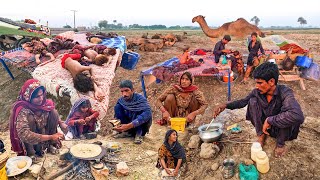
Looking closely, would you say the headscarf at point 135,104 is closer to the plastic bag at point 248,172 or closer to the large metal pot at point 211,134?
the large metal pot at point 211,134

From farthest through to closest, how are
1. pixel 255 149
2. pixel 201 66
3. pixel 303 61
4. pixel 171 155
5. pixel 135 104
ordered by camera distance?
1. pixel 201 66
2. pixel 303 61
3. pixel 135 104
4. pixel 171 155
5. pixel 255 149

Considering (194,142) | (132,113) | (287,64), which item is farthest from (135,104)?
(287,64)

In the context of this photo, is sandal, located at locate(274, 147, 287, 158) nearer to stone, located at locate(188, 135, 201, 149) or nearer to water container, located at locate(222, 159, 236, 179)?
water container, located at locate(222, 159, 236, 179)

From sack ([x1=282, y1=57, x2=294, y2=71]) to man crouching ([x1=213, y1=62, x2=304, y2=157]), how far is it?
17.2 ft

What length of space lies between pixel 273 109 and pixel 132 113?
2.10 m

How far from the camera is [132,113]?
4.81 meters

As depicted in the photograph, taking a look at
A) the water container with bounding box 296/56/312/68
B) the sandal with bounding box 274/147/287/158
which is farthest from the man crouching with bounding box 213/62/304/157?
the water container with bounding box 296/56/312/68

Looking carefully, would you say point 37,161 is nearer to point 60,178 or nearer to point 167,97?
point 60,178

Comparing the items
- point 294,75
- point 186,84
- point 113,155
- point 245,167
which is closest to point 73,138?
point 113,155

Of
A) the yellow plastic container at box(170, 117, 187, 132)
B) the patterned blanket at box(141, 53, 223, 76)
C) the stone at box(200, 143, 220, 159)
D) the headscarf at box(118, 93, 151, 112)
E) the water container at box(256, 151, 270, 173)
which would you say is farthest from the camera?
the patterned blanket at box(141, 53, 223, 76)

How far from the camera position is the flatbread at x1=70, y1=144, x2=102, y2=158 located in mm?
3763

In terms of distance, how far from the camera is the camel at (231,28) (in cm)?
1232

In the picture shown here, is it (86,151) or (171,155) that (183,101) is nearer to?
(171,155)

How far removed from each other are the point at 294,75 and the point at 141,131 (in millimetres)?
5443
